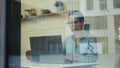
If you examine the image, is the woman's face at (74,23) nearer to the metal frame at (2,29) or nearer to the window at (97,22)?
the window at (97,22)

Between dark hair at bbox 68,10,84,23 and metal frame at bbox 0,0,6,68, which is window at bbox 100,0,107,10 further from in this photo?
metal frame at bbox 0,0,6,68

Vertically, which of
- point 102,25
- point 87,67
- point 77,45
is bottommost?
point 87,67

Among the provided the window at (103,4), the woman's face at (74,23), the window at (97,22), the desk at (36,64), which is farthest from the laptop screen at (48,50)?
the window at (103,4)

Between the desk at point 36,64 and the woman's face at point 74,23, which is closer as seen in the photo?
the desk at point 36,64

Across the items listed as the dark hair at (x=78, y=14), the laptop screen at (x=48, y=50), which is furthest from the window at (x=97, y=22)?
the laptop screen at (x=48, y=50)

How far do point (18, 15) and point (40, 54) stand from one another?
0.69ft

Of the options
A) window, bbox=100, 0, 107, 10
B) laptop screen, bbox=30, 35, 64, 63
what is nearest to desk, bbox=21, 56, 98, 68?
laptop screen, bbox=30, 35, 64, 63

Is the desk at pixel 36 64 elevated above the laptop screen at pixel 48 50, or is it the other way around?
the laptop screen at pixel 48 50

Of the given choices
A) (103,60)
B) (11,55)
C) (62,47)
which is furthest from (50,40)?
(103,60)

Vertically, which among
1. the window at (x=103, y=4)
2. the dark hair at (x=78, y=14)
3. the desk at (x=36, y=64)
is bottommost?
the desk at (x=36, y=64)

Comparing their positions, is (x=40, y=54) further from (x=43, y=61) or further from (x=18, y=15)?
(x=18, y=15)

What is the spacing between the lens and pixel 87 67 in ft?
2.51

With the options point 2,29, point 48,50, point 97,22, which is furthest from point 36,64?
point 97,22

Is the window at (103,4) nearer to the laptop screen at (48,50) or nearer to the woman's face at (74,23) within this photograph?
the woman's face at (74,23)
